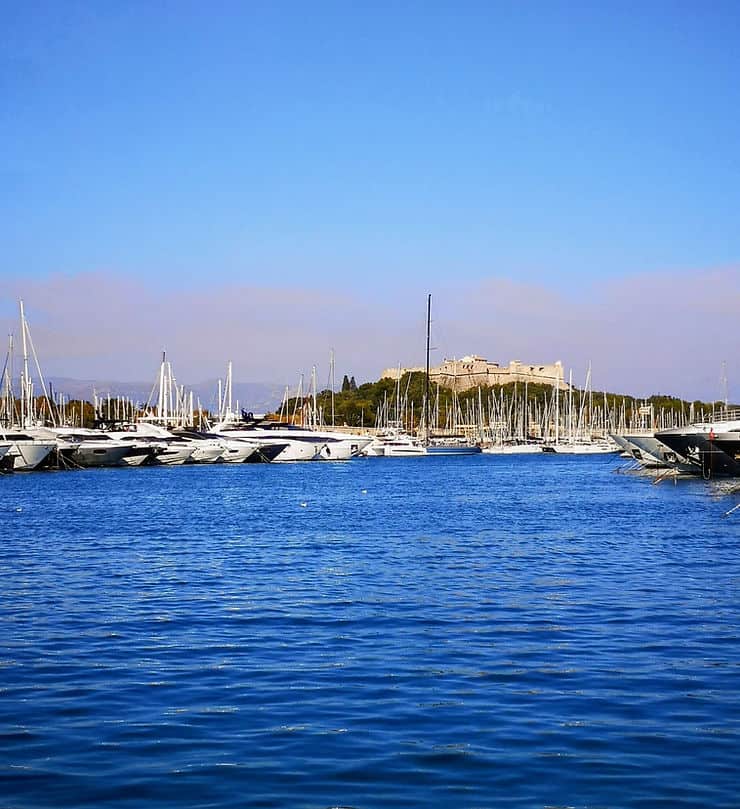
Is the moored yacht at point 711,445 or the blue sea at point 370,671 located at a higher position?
the moored yacht at point 711,445

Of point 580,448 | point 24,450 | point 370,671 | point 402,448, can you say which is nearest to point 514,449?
point 580,448

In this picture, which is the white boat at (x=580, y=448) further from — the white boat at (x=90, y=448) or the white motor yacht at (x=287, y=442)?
the white boat at (x=90, y=448)

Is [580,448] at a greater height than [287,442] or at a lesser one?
lesser

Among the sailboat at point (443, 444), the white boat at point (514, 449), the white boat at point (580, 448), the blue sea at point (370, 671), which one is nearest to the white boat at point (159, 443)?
the sailboat at point (443, 444)

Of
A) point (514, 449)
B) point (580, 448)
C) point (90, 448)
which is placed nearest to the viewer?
point (90, 448)

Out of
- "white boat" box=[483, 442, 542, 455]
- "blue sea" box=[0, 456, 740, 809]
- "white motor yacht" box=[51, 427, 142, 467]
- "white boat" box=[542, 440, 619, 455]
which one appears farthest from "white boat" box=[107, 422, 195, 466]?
"blue sea" box=[0, 456, 740, 809]

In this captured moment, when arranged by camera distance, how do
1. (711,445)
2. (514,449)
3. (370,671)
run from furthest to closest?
1. (514,449)
2. (711,445)
3. (370,671)

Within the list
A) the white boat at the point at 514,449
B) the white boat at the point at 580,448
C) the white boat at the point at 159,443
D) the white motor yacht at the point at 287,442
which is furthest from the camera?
the white boat at the point at 514,449

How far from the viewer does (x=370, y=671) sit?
46.3ft

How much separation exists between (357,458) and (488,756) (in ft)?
378

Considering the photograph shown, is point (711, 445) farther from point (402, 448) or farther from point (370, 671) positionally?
point (402, 448)

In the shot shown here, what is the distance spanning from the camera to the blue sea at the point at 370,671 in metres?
9.77

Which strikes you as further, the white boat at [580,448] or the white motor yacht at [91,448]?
the white boat at [580,448]

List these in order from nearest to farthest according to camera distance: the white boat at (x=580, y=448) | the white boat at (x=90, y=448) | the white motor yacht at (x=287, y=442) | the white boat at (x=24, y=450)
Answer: the white boat at (x=24, y=450), the white boat at (x=90, y=448), the white motor yacht at (x=287, y=442), the white boat at (x=580, y=448)
